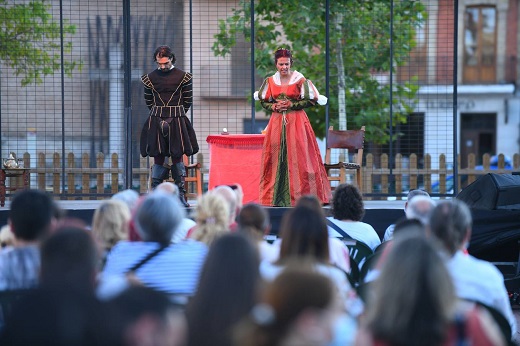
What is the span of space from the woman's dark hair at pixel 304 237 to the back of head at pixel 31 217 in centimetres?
95

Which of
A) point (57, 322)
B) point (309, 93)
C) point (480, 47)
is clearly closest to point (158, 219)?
point (57, 322)

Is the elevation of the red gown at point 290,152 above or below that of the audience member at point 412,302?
above

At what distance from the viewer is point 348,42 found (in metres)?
13.0

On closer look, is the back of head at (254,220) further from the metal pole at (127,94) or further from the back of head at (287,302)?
the metal pole at (127,94)

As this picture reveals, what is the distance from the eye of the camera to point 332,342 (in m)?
2.29

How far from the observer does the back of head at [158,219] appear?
3559 mm

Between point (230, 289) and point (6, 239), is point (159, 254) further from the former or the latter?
point (230, 289)

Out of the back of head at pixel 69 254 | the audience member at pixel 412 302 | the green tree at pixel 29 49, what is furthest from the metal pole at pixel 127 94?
the audience member at pixel 412 302

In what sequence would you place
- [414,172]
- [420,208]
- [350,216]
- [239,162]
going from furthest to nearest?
[414,172], [239,162], [350,216], [420,208]

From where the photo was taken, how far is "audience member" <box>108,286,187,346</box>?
2.26 meters

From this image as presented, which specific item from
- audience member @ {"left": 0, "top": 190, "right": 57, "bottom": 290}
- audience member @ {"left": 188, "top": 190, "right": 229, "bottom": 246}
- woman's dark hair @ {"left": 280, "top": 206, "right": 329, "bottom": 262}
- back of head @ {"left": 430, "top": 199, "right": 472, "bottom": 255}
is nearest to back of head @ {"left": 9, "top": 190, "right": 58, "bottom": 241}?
audience member @ {"left": 0, "top": 190, "right": 57, "bottom": 290}

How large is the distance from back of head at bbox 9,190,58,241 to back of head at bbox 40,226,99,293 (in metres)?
0.73

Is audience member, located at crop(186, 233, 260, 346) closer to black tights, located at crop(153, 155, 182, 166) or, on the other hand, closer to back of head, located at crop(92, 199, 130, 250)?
back of head, located at crop(92, 199, 130, 250)

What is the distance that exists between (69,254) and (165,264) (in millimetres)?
716
